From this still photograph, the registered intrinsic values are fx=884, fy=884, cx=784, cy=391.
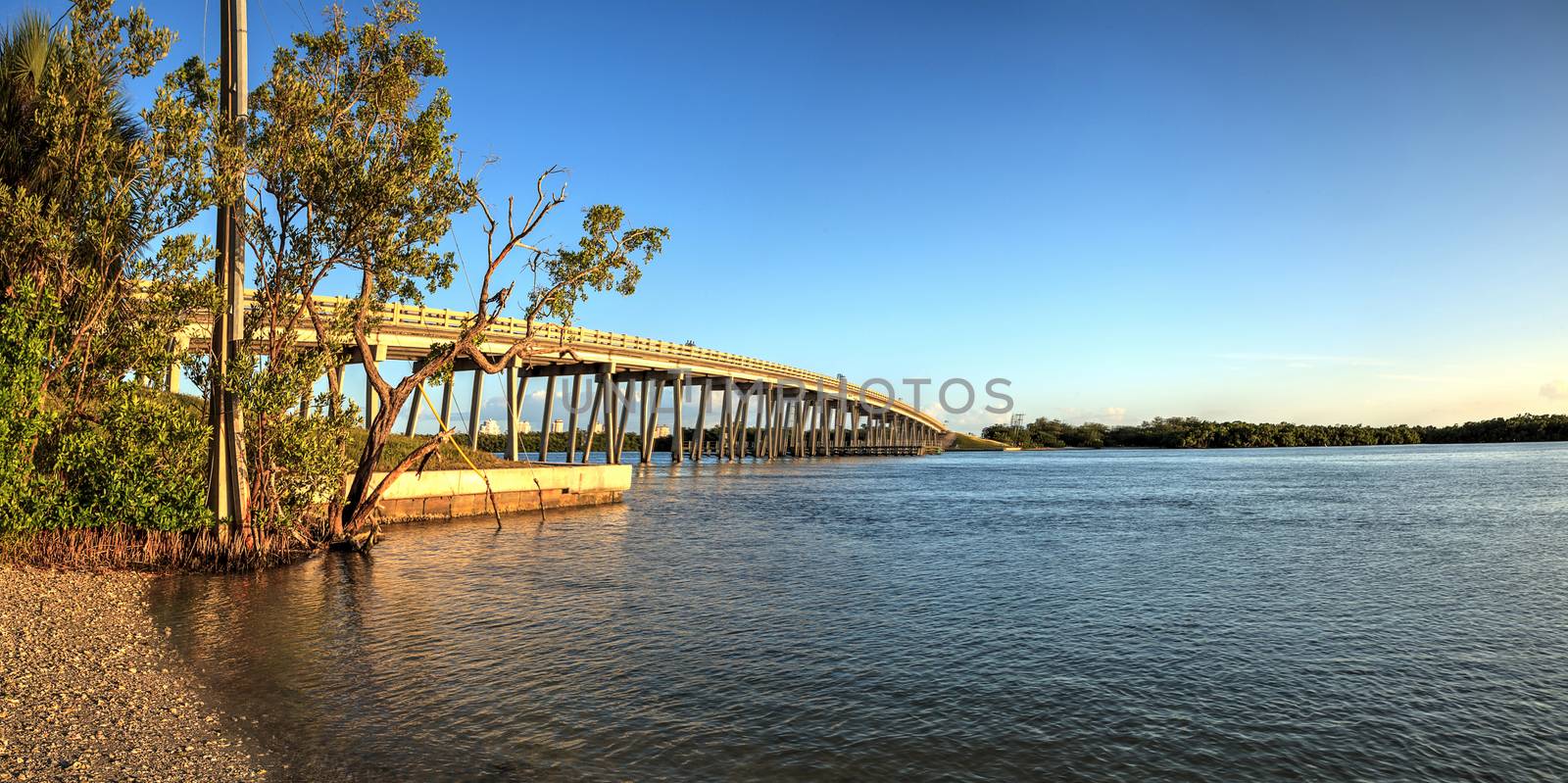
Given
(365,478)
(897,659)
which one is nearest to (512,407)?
(365,478)

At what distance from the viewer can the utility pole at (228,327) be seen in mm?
17766

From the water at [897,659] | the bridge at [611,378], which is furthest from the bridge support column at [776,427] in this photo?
the water at [897,659]

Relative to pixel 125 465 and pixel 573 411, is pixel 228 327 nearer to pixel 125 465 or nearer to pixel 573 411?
pixel 125 465

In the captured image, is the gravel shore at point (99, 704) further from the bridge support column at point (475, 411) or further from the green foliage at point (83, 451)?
the bridge support column at point (475, 411)

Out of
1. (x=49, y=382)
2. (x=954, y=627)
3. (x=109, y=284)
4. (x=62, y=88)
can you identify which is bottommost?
(x=954, y=627)

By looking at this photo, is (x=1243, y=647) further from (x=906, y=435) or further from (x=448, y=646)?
(x=906, y=435)

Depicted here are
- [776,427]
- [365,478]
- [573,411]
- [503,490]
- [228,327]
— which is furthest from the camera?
[776,427]

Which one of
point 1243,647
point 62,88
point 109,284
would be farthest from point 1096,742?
point 62,88

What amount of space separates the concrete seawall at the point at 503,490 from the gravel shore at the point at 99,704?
14710mm

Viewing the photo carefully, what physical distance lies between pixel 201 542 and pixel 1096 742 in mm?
17255

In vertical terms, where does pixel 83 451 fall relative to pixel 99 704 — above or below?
above

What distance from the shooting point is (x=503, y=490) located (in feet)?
108

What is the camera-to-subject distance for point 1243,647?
12758 millimetres

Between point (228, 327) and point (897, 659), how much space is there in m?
14.9
